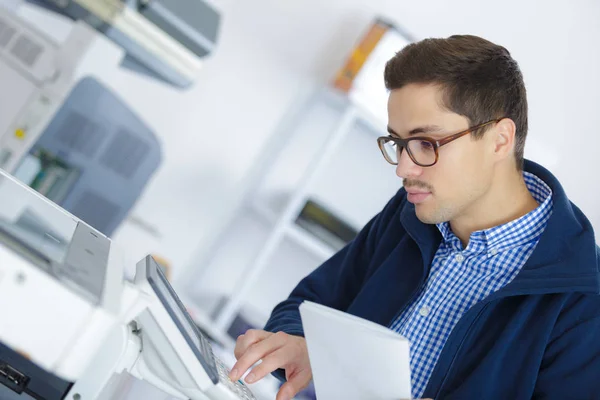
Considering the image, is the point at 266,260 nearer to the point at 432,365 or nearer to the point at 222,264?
the point at 222,264

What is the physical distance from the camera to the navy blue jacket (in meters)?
1.15

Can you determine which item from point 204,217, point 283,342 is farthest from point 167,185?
point 283,342

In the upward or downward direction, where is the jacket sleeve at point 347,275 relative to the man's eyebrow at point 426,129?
downward

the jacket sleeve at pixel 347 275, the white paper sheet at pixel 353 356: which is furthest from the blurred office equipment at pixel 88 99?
the white paper sheet at pixel 353 356

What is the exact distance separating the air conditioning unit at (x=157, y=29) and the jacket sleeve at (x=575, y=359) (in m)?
1.60

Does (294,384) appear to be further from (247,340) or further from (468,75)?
(468,75)

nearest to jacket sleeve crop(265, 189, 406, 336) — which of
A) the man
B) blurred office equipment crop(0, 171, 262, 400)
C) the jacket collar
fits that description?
the man

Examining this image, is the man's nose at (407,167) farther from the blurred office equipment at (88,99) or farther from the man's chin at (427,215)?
the blurred office equipment at (88,99)

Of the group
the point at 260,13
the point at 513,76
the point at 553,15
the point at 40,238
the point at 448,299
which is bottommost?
the point at 40,238

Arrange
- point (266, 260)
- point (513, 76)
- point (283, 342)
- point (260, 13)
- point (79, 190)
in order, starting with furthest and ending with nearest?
1. point (260, 13)
2. point (266, 260)
3. point (79, 190)
4. point (513, 76)
5. point (283, 342)

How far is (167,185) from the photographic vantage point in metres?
3.44

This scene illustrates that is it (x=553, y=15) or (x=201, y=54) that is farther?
(x=553, y=15)

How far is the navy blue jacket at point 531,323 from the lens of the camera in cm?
115

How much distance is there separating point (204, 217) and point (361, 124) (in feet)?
2.94
